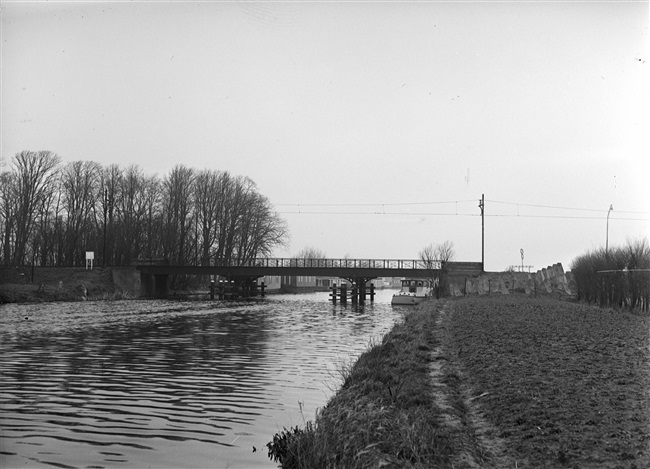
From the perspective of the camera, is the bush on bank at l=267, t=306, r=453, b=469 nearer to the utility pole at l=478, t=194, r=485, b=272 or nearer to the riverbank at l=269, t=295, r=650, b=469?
the riverbank at l=269, t=295, r=650, b=469

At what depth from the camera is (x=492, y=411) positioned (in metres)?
9.59

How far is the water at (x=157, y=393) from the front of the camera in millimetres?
9805

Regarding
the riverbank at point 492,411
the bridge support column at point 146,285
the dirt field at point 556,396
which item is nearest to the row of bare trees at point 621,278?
the dirt field at point 556,396

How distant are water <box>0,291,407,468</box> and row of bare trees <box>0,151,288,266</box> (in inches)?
2176

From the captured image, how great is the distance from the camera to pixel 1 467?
8.84 m

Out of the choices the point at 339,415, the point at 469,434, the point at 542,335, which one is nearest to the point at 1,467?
the point at 339,415

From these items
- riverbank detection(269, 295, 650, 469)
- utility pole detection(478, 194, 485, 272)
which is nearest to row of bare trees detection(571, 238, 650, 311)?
riverbank detection(269, 295, 650, 469)

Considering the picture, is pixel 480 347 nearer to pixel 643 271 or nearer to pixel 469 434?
pixel 469 434

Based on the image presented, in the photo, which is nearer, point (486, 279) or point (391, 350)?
point (391, 350)

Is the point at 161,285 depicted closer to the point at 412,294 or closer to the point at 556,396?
the point at 412,294

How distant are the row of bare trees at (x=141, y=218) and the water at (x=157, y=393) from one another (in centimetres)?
5526

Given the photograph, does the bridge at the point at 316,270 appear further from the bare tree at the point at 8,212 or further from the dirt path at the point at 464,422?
the dirt path at the point at 464,422

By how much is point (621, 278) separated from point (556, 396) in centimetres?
2147

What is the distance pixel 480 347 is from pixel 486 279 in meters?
48.4
